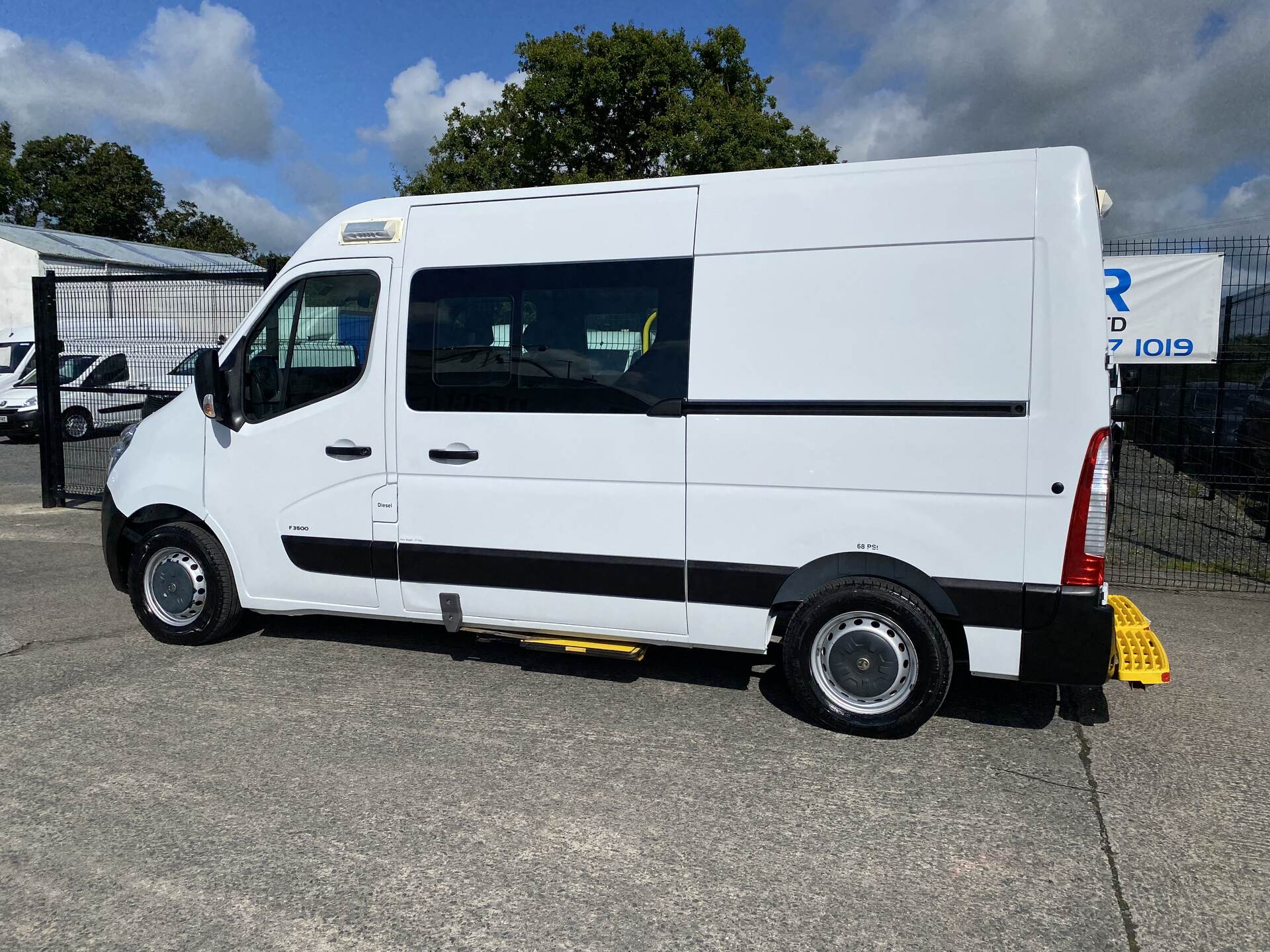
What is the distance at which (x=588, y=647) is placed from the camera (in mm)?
4875

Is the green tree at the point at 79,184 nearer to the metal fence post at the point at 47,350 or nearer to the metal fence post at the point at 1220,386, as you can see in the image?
the metal fence post at the point at 47,350

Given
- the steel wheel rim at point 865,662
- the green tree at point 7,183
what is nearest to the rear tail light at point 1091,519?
the steel wheel rim at point 865,662

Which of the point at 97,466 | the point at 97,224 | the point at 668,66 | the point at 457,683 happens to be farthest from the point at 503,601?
the point at 97,224

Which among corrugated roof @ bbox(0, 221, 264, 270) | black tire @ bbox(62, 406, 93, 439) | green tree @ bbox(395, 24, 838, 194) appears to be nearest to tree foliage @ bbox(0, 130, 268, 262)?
corrugated roof @ bbox(0, 221, 264, 270)

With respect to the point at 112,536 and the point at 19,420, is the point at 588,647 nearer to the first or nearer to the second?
the point at 112,536

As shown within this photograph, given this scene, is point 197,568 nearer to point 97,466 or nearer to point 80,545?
point 80,545

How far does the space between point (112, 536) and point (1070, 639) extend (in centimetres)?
533

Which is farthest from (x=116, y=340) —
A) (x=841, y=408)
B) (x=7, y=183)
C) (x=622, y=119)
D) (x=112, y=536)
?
(x=7, y=183)

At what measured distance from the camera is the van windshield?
1930cm

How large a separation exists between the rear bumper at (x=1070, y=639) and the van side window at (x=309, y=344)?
357 cm

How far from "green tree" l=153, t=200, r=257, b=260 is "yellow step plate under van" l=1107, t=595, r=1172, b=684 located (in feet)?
196

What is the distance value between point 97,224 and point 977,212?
6117 centimetres

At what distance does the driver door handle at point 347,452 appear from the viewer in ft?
16.8

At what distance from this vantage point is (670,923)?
2.97 m
